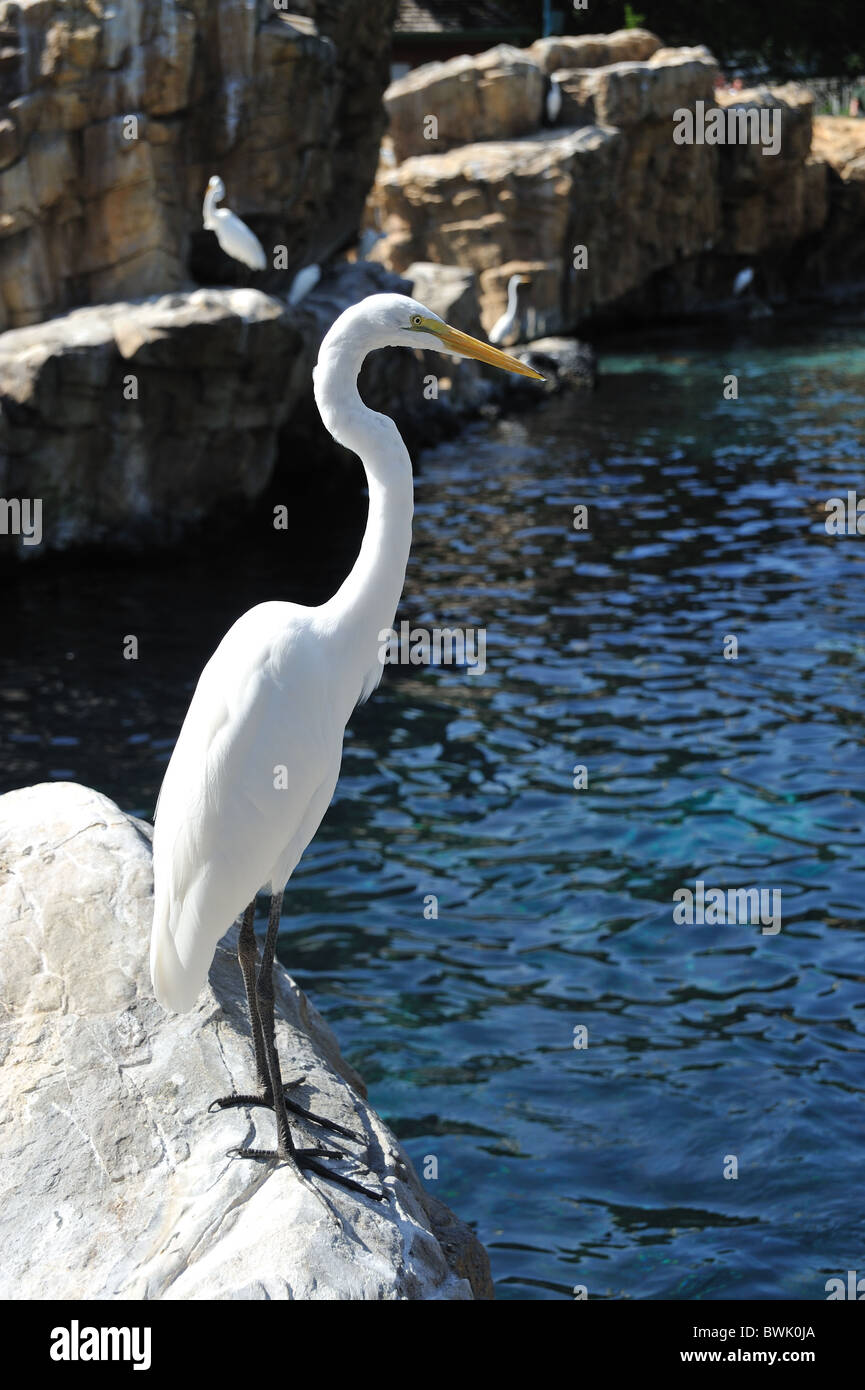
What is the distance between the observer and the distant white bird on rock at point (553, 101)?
31859 millimetres

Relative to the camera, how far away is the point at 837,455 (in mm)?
19656

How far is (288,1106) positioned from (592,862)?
4233 mm

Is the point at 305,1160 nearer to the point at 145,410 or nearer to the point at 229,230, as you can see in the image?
the point at 145,410

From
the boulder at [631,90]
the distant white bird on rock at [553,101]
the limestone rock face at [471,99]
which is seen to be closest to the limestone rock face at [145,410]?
the limestone rock face at [471,99]

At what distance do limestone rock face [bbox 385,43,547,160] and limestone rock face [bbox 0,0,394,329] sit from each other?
1338 centimetres

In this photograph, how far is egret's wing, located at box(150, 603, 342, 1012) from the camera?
4188mm

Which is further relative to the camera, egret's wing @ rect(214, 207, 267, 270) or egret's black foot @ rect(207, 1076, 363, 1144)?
egret's wing @ rect(214, 207, 267, 270)

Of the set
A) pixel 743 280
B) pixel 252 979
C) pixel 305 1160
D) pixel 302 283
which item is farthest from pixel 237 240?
pixel 743 280

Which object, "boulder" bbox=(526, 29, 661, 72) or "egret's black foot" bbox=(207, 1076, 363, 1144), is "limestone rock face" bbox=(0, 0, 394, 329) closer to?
"egret's black foot" bbox=(207, 1076, 363, 1144)

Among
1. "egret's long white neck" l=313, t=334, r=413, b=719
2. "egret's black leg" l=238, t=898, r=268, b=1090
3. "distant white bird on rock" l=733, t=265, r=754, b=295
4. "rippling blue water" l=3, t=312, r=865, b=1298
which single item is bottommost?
"rippling blue water" l=3, t=312, r=865, b=1298

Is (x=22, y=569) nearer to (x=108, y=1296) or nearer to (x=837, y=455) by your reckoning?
(x=837, y=455)

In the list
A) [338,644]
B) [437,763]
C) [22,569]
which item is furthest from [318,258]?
[338,644]

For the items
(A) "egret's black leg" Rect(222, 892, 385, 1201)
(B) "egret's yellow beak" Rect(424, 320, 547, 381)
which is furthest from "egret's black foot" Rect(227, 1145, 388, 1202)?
(B) "egret's yellow beak" Rect(424, 320, 547, 381)

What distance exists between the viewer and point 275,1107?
416 centimetres
